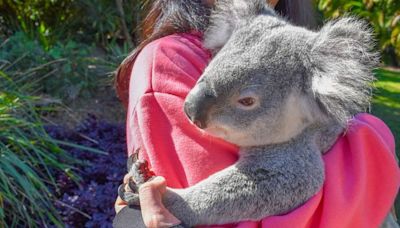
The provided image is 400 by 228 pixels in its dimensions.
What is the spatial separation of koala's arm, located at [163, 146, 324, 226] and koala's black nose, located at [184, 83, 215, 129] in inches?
4.4

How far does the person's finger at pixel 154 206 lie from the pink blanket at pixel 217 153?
0.10 metres

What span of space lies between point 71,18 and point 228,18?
4.73 m

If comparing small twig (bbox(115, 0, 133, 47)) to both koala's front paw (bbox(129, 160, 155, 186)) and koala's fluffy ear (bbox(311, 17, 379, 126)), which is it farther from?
koala's fluffy ear (bbox(311, 17, 379, 126))

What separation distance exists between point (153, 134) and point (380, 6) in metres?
4.53

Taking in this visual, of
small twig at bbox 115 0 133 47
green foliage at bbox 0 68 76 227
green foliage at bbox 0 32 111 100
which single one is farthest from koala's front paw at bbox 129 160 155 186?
small twig at bbox 115 0 133 47

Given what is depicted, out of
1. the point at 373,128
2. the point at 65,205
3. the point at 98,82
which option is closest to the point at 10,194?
the point at 65,205

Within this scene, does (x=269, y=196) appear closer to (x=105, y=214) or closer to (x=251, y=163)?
(x=251, y=163)

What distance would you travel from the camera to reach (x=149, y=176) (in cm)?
131

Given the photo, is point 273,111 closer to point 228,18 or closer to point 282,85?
point 282,85

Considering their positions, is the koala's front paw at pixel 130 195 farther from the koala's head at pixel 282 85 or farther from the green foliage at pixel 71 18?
the green foliage at pixel 71 18

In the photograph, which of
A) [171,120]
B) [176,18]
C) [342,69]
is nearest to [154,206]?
[171,120]

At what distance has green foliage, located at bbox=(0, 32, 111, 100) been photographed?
14.2ft

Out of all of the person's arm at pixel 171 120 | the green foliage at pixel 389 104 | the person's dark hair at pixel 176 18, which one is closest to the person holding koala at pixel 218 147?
the person's arm at pixel 171 120

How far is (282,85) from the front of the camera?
1179 millimetres
